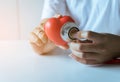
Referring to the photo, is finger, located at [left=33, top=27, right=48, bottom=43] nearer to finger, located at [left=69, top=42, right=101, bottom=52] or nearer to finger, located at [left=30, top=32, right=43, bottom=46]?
finger, located at [left=30, top=32, right=43, bottom=46]

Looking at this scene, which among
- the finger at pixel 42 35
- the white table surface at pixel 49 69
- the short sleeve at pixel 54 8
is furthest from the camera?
the short sleeve at pixel 54 8

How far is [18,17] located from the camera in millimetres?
958

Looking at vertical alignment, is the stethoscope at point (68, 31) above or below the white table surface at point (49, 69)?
above

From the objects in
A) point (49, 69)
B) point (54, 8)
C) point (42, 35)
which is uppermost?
point (54, 8)

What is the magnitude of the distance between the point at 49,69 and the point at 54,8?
0.29 meters

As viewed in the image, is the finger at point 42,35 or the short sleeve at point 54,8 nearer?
the finger at point 42,35

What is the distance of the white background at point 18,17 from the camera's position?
0.94 meters

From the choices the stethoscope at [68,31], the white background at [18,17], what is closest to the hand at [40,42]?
the stethoscope at [68,31]

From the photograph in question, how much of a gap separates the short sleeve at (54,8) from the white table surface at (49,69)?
0.15 meters

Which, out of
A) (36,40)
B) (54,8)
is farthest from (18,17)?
(36,40)

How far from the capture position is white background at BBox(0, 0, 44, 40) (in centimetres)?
94

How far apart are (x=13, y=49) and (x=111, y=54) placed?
32cm

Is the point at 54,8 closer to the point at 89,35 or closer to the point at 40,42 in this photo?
the point at 40,42

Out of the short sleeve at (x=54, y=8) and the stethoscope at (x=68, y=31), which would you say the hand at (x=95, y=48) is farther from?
the short sleeve at (x=54, y=8)
